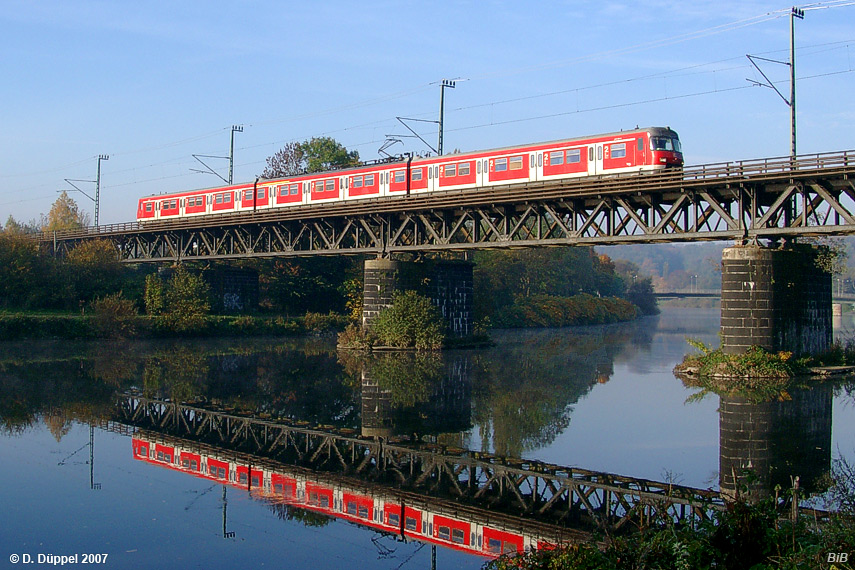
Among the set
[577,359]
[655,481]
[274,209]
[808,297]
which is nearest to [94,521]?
[655,481]

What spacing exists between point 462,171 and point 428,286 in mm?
8047

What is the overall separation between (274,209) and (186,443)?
38.7 metres

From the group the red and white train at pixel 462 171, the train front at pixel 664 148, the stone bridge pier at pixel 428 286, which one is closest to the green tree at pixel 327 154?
the red and white train at pixel 462 171

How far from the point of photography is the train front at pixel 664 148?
121 feet

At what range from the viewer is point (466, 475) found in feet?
53.7

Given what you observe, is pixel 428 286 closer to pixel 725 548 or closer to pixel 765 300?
pixel 765 300

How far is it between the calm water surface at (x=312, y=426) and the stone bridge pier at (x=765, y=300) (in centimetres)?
292

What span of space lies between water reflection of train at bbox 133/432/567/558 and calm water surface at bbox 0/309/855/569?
298 mm

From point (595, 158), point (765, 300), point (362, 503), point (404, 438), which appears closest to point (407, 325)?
point (595, 158)

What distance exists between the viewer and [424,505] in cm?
1386

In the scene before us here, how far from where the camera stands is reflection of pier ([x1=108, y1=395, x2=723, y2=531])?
13523 millimetres

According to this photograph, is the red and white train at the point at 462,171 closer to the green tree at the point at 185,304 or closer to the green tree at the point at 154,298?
the green tree at the point at 185,304

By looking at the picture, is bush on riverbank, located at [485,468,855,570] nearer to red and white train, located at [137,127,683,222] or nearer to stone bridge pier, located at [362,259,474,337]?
red and white train, located at [137,127,683,222]

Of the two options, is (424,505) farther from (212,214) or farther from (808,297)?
(212,214)
